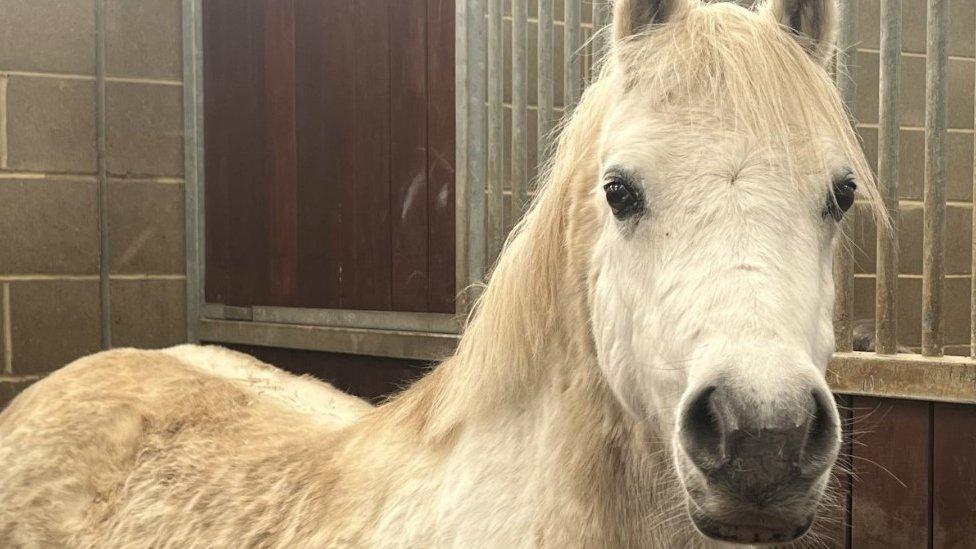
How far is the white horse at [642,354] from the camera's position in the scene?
1.31 m

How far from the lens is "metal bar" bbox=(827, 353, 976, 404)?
228 centimetres

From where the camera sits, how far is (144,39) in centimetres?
481

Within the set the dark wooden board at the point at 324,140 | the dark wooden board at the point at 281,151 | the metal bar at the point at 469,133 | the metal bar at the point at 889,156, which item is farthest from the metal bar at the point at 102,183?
the metal bar at the point at 889,156

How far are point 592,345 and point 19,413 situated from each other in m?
1.81

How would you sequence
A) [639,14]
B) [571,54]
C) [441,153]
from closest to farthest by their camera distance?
[639,14] < [571,54] < [441,153]

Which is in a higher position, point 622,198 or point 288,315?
point 622,198

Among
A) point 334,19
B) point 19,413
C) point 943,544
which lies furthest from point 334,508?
point 334,19

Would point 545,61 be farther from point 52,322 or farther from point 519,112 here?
point 52,322

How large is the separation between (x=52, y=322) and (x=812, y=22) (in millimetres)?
3939

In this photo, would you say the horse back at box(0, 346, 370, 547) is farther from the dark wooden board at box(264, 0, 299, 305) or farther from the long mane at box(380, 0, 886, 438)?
the dark wooden board at box(264, 0, 299, 305)

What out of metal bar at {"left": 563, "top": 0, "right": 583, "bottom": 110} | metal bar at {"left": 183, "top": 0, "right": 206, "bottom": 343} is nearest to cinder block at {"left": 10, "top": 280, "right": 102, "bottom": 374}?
metal bar at {"left": 183, "top": 0, "right": 206, "bottom": 343}

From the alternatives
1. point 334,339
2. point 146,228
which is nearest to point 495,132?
point 334,339

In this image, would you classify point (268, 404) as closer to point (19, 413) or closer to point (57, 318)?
point (19, 413)

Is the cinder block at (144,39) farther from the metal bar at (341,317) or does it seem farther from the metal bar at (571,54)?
the metal bar at (571,54)
